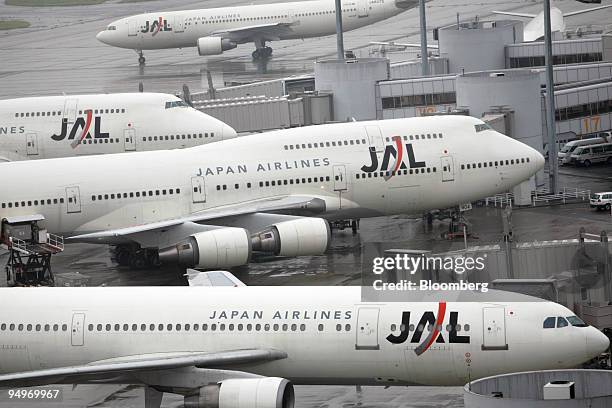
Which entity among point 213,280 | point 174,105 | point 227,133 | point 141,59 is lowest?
point 213,280

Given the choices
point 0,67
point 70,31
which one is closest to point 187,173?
point 0,67

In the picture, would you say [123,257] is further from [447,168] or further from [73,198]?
[447,168]

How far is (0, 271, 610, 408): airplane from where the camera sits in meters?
Answer: 37.4

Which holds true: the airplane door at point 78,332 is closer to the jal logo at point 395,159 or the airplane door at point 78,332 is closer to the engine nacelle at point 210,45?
the jal logo at point 395,159

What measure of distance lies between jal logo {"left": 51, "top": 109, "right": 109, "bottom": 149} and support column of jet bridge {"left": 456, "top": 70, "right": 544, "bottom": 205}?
19.1 metres

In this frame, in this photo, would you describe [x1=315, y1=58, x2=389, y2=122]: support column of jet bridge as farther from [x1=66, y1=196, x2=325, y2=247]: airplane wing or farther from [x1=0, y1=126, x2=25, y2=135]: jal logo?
[x1=66, y1=196, x2=325, y2=247]: airplane wing

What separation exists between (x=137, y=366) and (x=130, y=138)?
37.2 meters

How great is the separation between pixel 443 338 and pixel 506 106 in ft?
111

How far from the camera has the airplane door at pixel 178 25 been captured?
428 feet

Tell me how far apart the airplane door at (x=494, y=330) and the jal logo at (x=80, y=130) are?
4057 cm

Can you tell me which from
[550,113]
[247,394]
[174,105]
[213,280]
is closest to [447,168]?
[550,113]

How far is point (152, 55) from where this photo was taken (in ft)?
466

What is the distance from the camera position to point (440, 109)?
81.5 meters

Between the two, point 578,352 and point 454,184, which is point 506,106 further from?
point 578,352
